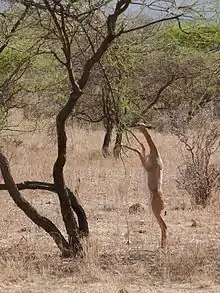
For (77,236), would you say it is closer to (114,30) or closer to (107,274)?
(107,274)

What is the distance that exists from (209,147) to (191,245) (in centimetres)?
536

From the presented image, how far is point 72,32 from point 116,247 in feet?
8.64

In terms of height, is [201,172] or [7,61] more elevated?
[7,61]

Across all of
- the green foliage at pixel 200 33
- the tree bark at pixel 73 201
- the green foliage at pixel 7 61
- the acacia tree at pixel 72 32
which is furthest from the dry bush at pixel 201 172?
the acacia tree at pixel 72 32

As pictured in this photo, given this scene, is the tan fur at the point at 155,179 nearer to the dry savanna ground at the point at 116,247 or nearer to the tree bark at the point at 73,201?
the dry savanna ground at the point at 116,247

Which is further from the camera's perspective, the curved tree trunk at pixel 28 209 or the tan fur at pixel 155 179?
the tan fur at pixel 155 179

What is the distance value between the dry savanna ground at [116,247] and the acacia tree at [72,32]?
19.5 inches

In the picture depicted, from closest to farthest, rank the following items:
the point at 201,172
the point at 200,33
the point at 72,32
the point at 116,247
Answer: the point at 72,32, the point at 116,247, the point at 200,33, the point at 201,172

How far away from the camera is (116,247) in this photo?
Answer: 378 inches

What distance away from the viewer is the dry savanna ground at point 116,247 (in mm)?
7660

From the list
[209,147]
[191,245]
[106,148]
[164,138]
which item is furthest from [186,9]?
[164,138]

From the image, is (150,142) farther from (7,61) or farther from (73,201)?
(7,61)

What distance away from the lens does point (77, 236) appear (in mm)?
9023

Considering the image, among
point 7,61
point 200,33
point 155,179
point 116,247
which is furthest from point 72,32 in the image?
point 7,61
